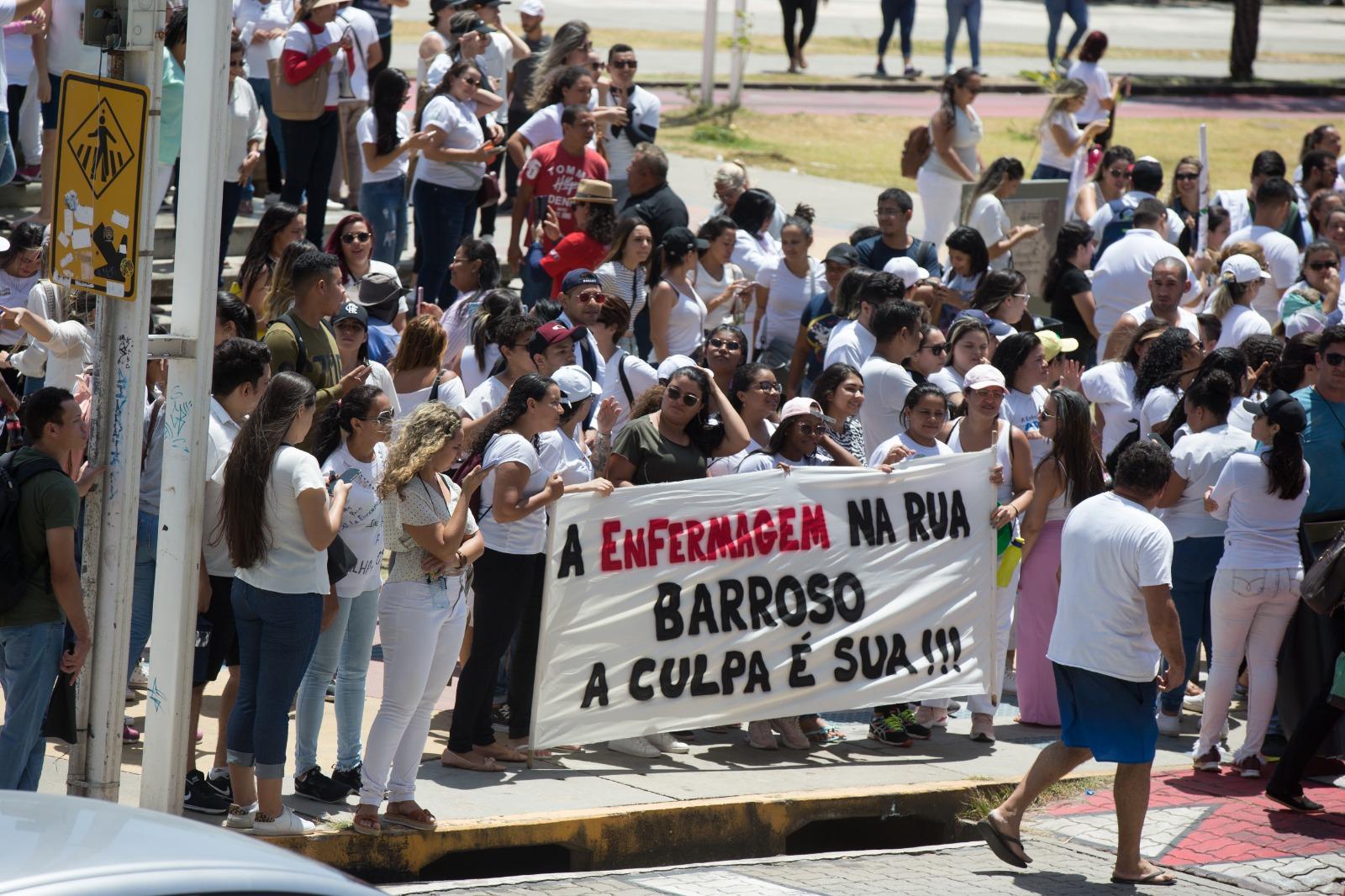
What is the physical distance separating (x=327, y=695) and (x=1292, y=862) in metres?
4.64

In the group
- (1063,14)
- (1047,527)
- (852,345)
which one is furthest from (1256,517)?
(1063,14)

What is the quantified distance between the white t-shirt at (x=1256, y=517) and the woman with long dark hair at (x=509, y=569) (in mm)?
3298

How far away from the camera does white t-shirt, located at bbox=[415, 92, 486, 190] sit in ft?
40.4

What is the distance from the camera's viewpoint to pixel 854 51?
34.5 meters

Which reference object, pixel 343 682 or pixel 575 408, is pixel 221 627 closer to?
pixel 343 682

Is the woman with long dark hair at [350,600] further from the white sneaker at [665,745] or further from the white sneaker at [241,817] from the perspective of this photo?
the white sneaker at [665,745]

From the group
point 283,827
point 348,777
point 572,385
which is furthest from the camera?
point 572,385

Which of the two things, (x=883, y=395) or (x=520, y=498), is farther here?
(x=883, y=395)

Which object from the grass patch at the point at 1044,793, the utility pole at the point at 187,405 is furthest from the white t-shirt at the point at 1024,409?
the utility pole at the point at 187,405

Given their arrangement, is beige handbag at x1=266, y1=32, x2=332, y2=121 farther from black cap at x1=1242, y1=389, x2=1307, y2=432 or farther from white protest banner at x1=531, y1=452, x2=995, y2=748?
black cap at x1=1242, y1=389, x2=1307, y2=432

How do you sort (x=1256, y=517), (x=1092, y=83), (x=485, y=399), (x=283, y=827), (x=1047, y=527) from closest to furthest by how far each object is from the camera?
(x=283, y=827) < (x=1256, y=517) < (x=485, y=399) < (x=1047, y=527) < (x=1092, y=83)

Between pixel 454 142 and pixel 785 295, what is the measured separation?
8.88 feet

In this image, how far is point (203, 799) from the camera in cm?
694

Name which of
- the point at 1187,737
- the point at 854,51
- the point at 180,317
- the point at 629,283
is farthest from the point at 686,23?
the point at 180,317
